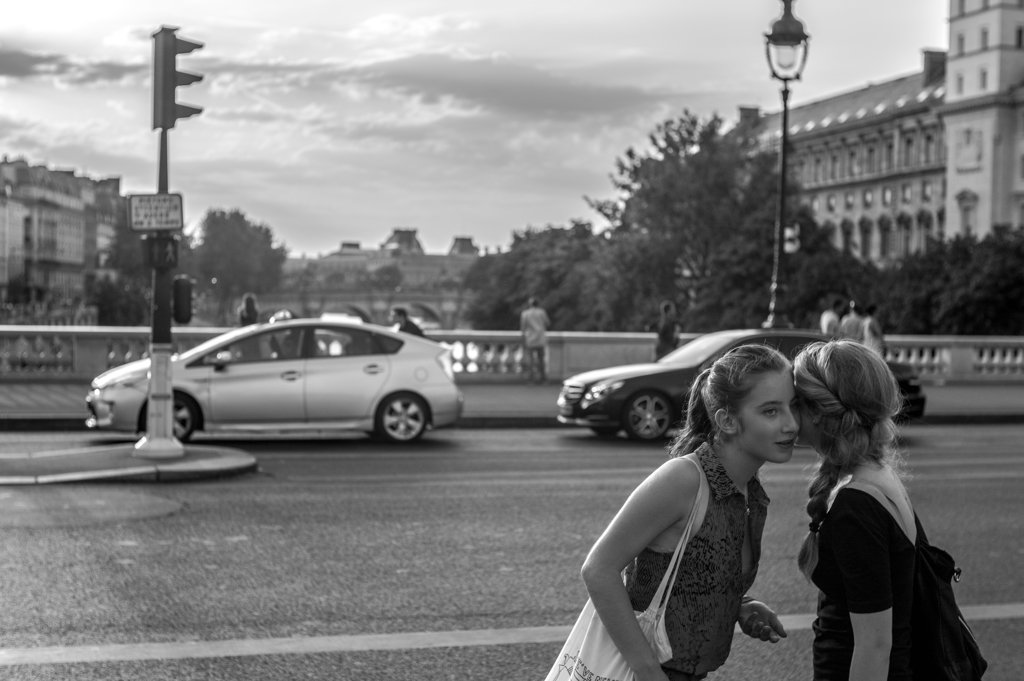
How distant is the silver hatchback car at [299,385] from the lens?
14719 millimetres

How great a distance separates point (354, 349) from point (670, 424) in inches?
150

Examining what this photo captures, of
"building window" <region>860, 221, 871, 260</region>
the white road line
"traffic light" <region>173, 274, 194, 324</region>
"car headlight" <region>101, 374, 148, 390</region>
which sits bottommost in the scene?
the white road line

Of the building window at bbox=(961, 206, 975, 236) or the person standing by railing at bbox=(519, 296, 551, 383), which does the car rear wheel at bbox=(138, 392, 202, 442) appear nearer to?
the person standing by railing at bbox=(519, 296, 551, 383)

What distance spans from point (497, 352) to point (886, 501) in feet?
77.5

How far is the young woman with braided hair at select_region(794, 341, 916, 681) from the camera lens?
2.96m

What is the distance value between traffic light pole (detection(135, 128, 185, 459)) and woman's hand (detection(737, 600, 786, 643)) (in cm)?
964

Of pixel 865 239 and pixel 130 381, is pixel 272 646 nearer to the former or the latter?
pixel 130 381

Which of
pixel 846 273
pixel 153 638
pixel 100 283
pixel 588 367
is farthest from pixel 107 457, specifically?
pixel 100 283

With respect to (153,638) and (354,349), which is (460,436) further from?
(153,638)

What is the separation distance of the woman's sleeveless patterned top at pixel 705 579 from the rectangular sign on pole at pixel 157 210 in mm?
9688

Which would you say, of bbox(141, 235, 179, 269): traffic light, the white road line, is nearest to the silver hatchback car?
bbox(141, 235, 179, 269): traffic light

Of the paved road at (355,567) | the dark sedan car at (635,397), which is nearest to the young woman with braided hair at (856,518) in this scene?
the paved road at (355,567)

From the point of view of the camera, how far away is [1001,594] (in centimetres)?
727

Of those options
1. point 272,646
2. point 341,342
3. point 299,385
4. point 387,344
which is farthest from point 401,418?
point 272,646
